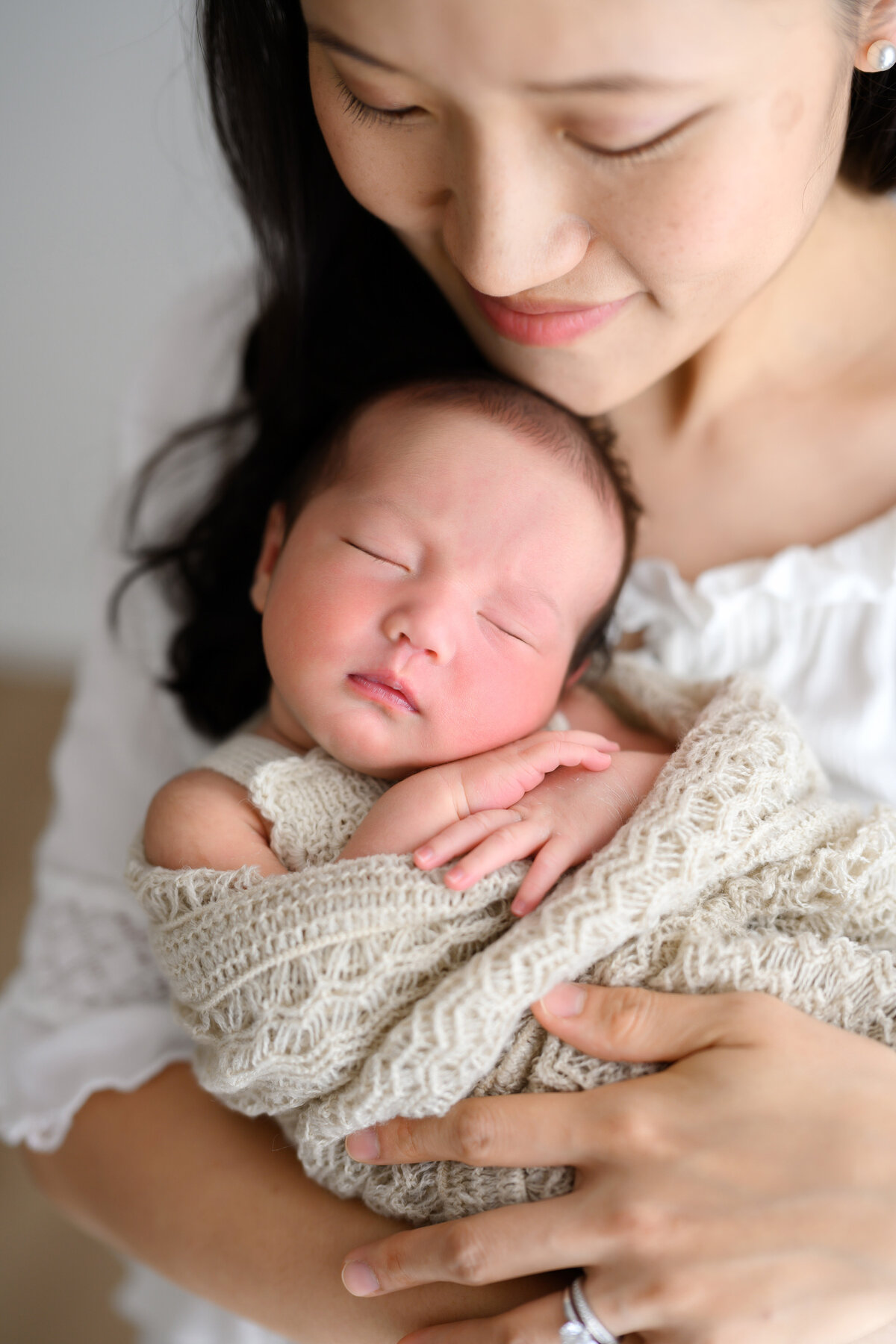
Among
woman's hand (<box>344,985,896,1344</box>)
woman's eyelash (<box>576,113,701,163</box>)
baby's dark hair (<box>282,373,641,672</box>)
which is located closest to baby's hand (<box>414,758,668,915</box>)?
woman's hand (<box>344,985,896,1344</box>)

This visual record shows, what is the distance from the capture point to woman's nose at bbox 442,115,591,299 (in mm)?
741

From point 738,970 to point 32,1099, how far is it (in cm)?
85

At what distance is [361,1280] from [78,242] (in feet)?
7.52

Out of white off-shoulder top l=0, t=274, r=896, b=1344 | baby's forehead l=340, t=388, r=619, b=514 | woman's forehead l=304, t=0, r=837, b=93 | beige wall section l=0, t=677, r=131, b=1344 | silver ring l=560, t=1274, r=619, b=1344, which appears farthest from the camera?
beige wall section l=0, t=677, r=131, b=1344

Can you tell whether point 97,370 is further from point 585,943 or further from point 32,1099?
point 585,943

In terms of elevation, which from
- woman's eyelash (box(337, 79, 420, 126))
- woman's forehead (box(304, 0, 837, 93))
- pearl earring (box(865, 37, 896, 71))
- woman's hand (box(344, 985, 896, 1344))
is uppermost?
pearl earring (box(865, 37, 896, 71))

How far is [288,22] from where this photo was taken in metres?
1.00

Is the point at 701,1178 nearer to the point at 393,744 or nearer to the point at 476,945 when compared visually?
the point at 476,945

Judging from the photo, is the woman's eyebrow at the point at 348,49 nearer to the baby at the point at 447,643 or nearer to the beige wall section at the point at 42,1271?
the baby at the point at 447,643

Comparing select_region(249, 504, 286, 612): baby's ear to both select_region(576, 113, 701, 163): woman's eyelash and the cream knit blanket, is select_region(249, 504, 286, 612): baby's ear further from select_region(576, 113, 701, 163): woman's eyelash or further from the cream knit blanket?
select_region(576, 113, 701, 163): woman's eyelash

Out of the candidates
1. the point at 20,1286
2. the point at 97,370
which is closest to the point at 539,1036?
the point at 20,1286

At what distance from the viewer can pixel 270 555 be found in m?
1.10

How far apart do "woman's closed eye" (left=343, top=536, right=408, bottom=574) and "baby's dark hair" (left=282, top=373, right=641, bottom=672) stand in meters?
0.11

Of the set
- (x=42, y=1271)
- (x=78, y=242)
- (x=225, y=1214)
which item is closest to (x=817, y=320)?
(x=225, y=1214)
